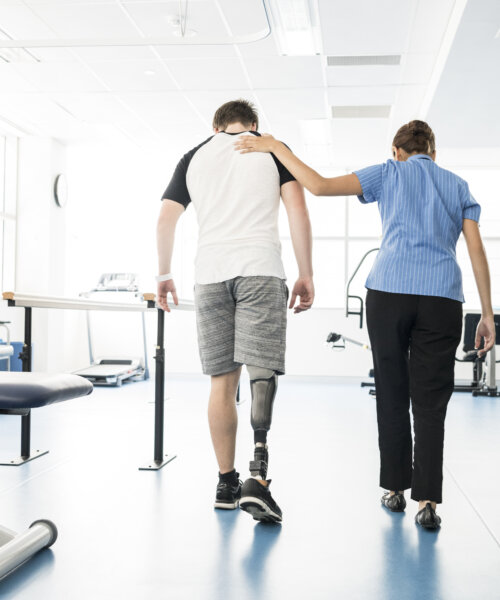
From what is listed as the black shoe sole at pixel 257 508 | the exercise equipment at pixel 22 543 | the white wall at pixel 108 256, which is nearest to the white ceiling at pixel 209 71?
the white wall at pixel 108 256

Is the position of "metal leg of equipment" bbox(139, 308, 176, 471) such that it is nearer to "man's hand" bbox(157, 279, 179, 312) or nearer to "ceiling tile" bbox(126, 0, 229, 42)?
"man's hand" bbox(157, 279, 179, 312)

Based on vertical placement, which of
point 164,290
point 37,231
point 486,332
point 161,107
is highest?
point 161,107

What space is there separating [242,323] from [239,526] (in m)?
0.61

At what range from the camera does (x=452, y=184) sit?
1843 millimetres

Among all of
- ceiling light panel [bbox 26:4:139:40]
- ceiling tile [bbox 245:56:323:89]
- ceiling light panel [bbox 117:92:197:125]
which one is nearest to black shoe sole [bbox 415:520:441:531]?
ceiling light panel [bbox 26:4:139:40]

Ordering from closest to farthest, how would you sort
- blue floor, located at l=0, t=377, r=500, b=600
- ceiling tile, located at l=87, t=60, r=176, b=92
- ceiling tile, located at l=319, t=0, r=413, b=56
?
1. blue floor, located at l=0, t=377, r=500, b=600
2. ceiling tile, located at l=319, t=0, r=413, b=56
3. ceiling tile, located at l=87, t=60, r=176, b=92

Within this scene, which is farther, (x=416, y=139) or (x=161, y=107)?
(x=161, y=107)

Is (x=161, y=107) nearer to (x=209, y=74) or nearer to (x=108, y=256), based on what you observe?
(x=209, y=74)

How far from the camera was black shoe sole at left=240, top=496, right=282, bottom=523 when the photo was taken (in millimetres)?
1742

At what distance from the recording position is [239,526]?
180 centimetres

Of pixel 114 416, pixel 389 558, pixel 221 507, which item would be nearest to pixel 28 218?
pixel 114 416

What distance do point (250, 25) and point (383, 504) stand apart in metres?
3.29

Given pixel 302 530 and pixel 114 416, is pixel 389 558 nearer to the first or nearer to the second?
pixel 302 530

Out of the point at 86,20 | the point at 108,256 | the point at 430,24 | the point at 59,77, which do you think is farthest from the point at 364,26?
the point at 108,256
